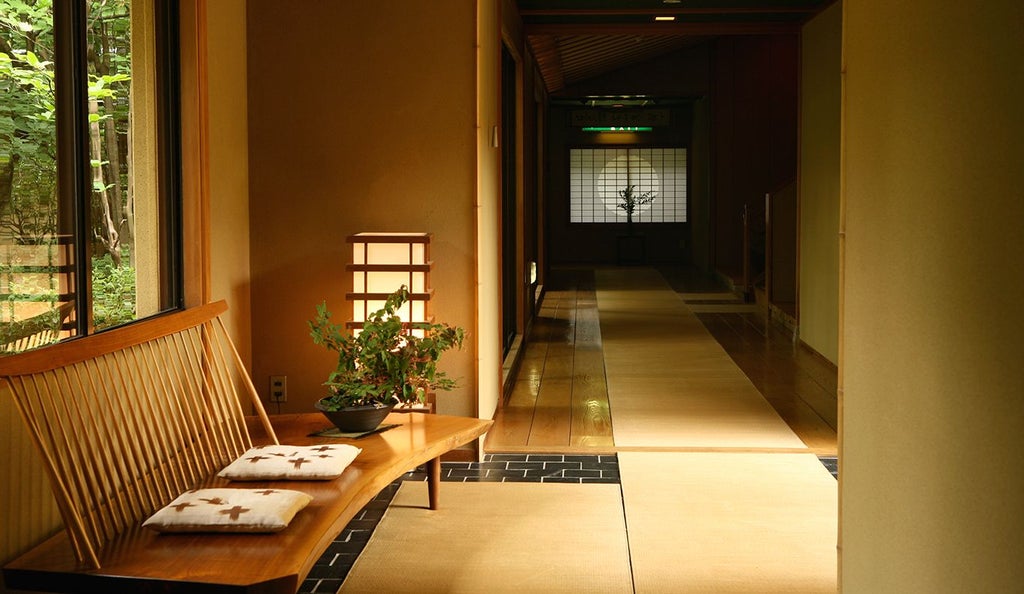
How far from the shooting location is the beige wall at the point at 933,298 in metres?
1.77

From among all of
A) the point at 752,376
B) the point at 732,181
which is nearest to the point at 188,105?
the point at 752,376

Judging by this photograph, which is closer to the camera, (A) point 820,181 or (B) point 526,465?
(B) point 526,465

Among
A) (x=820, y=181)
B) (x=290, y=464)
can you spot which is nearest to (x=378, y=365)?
(x=290, y=464)

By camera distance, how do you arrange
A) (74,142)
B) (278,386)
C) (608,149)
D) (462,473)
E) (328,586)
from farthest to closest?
(608,149), (278,386), (462,473), (328,586), (74,142)

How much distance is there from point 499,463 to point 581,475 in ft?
1.32

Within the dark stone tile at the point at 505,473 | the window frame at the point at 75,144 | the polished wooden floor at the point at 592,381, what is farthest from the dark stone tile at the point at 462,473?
the window frame at the point at 75,144

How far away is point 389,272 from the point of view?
4434mm

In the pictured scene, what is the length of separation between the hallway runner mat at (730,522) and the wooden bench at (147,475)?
0.85 meters

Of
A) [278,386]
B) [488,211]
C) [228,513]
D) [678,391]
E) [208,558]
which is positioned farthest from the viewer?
[678,391]

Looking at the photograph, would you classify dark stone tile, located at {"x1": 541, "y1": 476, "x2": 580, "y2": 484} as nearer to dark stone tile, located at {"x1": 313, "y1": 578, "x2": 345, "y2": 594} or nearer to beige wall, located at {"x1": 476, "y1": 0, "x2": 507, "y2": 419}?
beige wall, located at {"x1": 476, "y1": 0, "x2": 507, "y2": 419}

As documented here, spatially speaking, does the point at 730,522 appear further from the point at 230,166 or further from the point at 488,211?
the point at 230,166

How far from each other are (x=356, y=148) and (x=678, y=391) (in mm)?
2775

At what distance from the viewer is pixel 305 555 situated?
2414 millimetres

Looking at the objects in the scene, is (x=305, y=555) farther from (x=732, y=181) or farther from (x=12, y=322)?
(x=732, y=181)
